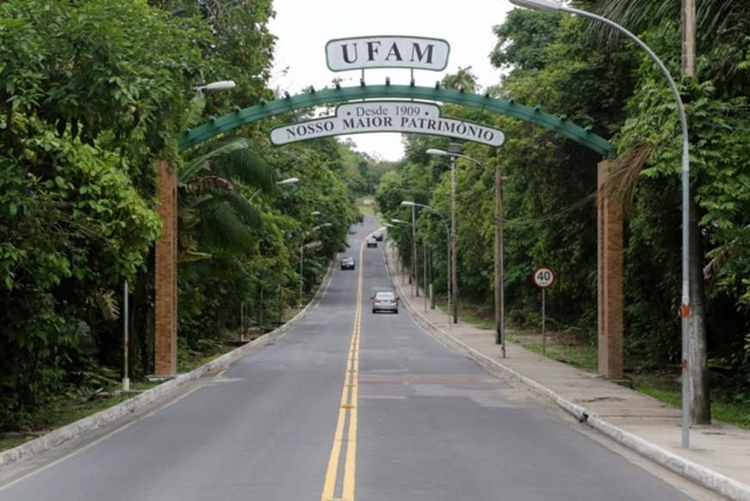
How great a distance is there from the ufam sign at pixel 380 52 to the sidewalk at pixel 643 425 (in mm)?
8045

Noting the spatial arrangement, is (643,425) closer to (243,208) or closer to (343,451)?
(343,451)

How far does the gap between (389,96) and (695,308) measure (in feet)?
34.5

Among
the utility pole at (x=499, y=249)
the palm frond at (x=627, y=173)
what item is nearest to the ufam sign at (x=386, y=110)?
the palm frond at (x=627, y=173)

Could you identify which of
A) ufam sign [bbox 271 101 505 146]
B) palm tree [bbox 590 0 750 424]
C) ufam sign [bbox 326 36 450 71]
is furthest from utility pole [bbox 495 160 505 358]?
palm tree [bbox 590 0 750 424]

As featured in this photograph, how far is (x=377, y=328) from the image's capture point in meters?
54.0

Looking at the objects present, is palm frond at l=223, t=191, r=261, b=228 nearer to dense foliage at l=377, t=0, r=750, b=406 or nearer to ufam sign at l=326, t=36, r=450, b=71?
ufam sign at l=326, t=36, r=450, b=71

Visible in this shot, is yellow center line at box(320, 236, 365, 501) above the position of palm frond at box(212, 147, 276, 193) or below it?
below

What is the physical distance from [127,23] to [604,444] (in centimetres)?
900

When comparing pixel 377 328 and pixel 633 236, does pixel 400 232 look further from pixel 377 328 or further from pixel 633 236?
pixel 633 236

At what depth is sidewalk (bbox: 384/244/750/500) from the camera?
37.2 ft

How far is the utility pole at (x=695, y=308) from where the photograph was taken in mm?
15859

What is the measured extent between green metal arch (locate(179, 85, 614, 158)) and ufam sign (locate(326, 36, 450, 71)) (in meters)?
1.24

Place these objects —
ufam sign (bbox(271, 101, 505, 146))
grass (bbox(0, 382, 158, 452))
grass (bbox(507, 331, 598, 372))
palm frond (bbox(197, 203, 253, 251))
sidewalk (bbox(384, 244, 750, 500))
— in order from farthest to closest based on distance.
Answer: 1. grass (bbox(507, 331, 598, 372))
2. palm frond (bbox(197, 203, 253, 251))
3. ufam sign (bbox(271, 101, 505, 146))
4. grass (bbox(0, 382, 158, 452))
5. sidewalk (bbox(384, 244, 750, 500))

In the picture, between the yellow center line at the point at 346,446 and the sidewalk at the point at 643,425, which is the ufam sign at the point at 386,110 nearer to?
the yellow center line at the point at 346,446
